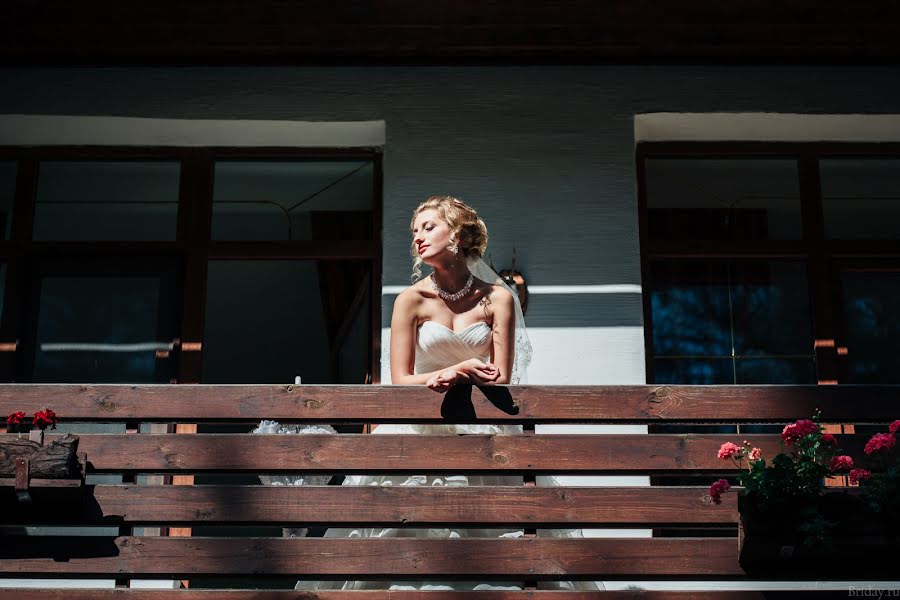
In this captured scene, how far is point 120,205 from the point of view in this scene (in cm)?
783

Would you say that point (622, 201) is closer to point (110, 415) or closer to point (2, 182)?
point (110, 415)

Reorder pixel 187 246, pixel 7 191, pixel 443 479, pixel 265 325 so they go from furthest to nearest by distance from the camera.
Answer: pixel 265 325, pixel 7 191, pixel 187 246, pixel 443 479

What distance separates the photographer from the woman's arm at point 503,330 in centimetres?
619

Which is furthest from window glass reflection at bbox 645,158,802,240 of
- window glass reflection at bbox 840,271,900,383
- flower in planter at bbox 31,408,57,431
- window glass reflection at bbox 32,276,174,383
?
flower in planter at bbox 31,408,57,431

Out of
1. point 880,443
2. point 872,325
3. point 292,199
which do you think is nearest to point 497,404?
point 880,443

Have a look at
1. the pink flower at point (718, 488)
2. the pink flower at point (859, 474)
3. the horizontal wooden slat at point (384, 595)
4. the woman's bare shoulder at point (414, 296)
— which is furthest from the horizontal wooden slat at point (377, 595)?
the woman's bare shoulder at point (414, 296)

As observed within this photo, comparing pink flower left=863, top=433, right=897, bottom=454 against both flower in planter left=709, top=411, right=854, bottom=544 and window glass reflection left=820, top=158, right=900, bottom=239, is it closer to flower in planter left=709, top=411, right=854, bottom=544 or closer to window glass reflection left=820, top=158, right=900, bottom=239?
flower in planter left=709, top=411, right=854, bottom=544

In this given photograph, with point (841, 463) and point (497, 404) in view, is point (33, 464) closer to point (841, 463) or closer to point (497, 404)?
point (497, 404)

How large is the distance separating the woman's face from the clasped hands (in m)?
1.04

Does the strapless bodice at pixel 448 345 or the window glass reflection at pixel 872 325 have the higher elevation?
the window glass reflection at pixel 872 325

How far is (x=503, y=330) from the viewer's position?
622 cm

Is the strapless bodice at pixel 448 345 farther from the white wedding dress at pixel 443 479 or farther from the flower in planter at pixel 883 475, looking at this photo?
the flower in planter at pixel 883 475

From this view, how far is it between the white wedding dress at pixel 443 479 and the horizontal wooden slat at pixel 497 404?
0.69 feet

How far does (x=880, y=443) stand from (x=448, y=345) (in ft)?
7.34
